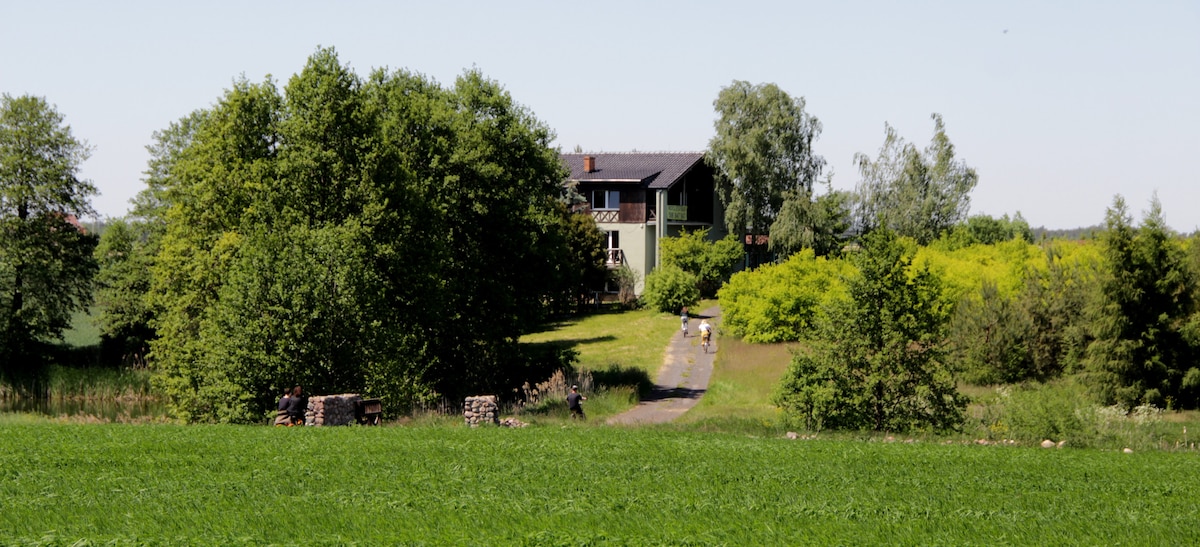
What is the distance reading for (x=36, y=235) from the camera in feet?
162

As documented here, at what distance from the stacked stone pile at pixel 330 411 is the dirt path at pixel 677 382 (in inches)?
280

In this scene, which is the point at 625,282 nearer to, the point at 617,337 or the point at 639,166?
the point at 639,166

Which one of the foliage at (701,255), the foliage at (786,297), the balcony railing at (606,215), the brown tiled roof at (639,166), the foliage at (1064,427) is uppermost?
the brown tiled roof at (639,166)

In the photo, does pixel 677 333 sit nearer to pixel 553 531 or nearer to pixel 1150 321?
pixel 1150 321

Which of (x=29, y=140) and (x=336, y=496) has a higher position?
(x=29, y=140)

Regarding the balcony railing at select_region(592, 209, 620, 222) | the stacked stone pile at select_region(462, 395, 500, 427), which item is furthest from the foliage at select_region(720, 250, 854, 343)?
the stacked stone pile at select_region(462, 395, 500, 427)

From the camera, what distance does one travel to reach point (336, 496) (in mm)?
17594

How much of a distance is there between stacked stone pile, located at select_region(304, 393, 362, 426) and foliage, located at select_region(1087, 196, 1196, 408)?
80.1 feet

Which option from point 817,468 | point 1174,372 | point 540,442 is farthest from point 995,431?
point 1174,372

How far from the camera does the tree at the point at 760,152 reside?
71.2 meters

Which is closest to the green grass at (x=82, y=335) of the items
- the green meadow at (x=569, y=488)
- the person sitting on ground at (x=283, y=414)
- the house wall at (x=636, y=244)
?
the house wall at (x=636, y=244)

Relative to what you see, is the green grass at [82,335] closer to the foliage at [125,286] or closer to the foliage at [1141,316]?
the foliage at [125,286]

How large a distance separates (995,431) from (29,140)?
43.0m

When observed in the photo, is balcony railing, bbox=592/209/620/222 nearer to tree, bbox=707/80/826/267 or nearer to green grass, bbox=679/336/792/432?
tree, bbox=707/80/826/267
